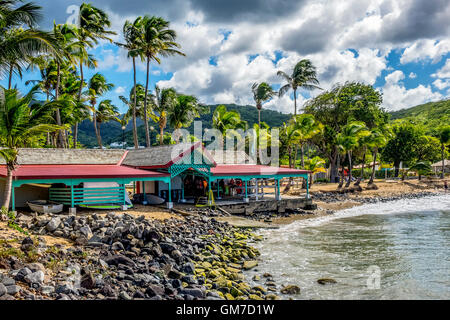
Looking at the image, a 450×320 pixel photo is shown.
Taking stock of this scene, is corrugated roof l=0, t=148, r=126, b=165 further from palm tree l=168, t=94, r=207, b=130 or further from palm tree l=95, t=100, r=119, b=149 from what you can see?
palm tree l=95, t=100, r=119, b=149

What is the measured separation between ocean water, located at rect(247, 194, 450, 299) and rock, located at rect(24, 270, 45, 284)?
6.03 meters

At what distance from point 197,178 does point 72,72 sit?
24.5m

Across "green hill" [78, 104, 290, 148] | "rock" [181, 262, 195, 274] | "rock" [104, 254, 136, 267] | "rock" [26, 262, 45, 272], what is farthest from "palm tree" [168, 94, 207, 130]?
"green hill" [78, 104, 290, 148]

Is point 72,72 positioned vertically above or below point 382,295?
above

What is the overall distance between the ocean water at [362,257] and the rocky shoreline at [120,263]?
55.3 inches

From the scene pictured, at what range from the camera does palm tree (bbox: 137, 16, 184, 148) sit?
30.3m

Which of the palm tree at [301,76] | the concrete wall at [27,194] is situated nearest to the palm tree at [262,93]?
the palm tree at [301,76]

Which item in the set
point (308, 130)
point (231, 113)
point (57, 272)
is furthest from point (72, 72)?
point (57, 272)

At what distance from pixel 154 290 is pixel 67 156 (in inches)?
624

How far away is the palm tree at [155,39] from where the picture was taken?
3030 centimetres

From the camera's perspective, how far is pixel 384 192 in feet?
126

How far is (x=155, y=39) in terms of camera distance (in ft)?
99.6

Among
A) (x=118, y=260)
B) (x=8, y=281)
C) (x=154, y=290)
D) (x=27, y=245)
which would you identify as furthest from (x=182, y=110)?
(x=8, y=281)
